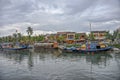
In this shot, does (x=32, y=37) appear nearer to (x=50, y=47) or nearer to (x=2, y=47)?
(x=2, y=47)

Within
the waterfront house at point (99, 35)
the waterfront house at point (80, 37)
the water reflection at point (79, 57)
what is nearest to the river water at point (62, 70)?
the water reflection at point (79, 57)

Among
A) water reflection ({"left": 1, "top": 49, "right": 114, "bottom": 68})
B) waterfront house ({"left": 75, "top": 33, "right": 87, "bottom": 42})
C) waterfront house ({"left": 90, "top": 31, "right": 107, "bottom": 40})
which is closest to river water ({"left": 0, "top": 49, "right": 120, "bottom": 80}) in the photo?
water reflection ({"left": 1, "top": 49, "right": 114, "bottom": 68})

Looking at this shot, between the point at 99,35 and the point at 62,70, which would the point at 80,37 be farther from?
the point at 62,70

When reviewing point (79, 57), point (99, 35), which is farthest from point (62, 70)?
point (99, 35)

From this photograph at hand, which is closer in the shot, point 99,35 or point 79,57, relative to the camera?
point 79,57

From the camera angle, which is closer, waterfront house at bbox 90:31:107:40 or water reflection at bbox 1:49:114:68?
water reflection at bbox 1:49:114:68

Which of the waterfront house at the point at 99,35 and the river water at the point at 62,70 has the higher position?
the waterfront house at the point at 99,35

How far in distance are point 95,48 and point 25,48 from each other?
21320 millimetres

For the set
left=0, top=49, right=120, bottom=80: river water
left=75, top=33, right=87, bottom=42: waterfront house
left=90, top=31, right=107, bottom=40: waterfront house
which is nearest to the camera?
left=0, top=49, right=120, bottom=80: river water

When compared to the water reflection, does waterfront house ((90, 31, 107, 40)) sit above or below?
above

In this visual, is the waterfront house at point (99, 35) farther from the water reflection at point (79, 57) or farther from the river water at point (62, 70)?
the river water at point (62, 70)

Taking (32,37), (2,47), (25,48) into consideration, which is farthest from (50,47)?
(32,37)

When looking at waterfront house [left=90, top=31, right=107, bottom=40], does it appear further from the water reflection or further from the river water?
the river water

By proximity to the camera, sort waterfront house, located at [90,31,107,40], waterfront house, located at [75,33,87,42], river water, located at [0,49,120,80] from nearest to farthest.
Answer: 1. river water, located at [0,49,120,80]
2. waterfront house, located at [75,33,87,42]
3. waterfront house, located at [90,31,107,40]
